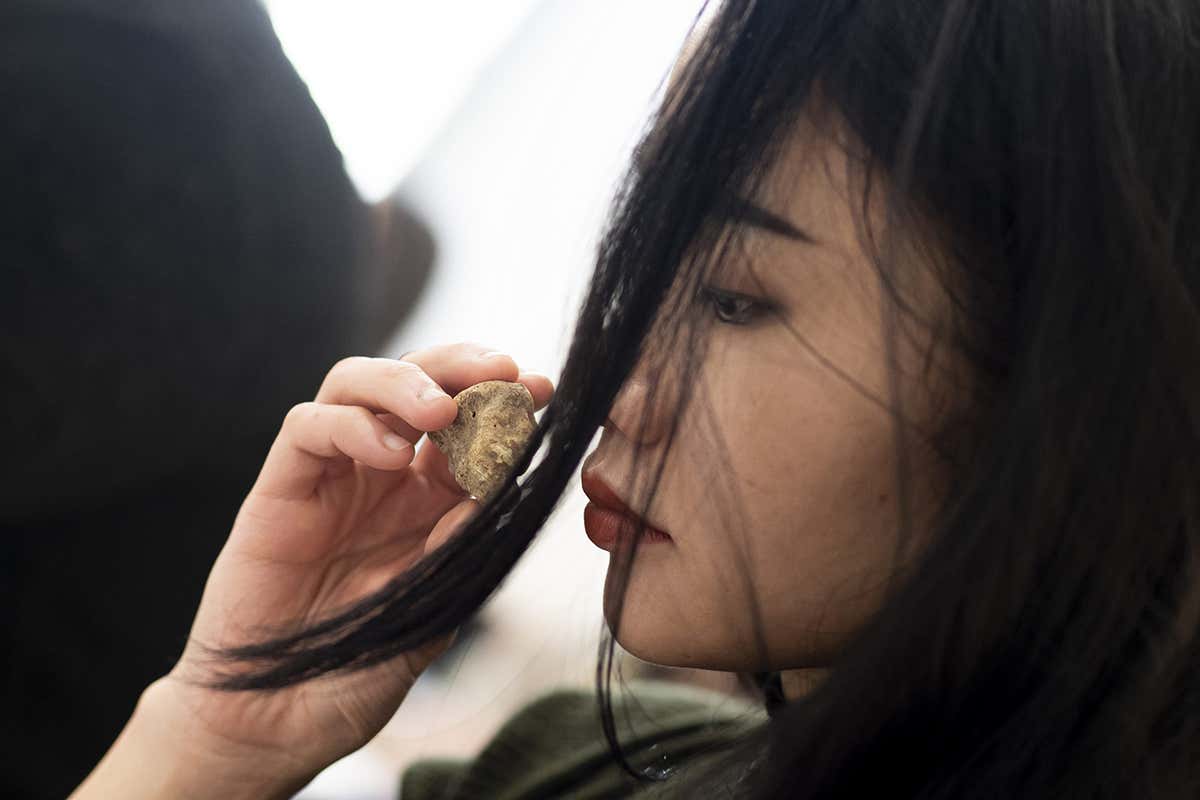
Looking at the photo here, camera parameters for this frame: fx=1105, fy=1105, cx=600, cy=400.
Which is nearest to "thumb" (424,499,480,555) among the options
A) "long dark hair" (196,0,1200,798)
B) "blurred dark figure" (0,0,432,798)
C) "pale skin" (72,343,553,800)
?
"pale skin" (72,343,553,800)

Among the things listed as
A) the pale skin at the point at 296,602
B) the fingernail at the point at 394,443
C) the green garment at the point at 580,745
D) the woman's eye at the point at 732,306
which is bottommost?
the green garment at the point at 580,745

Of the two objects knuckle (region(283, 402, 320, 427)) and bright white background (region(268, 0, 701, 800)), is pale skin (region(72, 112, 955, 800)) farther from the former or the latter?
bright white background (region(268, 0, 701, 800))

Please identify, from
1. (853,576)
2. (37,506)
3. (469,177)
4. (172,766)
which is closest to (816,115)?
(853,576)

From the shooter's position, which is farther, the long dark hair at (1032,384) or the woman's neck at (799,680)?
the woman's neck at (799,680)

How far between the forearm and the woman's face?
31 centimetres

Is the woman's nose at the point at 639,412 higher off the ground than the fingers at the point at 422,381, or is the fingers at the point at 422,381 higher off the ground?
the woman's nose at the point at 639,412

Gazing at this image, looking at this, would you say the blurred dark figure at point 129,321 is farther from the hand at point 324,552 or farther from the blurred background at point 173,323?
the hand at point 324,552

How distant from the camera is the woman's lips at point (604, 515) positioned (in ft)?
1.79

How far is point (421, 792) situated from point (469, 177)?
687 mm

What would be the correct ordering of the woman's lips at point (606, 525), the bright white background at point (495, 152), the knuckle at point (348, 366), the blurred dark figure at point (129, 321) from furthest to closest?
the bright white background at point (495, 152)
the blurred dark figure at point (129, 321)
the knuckle at point (348, 366)
the woman's lips at point (606, 525)

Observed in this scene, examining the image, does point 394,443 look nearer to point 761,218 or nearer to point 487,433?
point 487,433

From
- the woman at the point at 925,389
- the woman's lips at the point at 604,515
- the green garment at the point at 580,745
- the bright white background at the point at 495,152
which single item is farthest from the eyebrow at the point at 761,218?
the bright white background at the point at 495,152

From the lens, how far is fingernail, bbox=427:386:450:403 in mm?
605

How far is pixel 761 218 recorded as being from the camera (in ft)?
1.54
